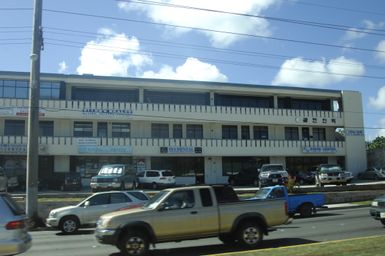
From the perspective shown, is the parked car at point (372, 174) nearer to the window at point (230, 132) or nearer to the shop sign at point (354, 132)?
the shop sign at point (354, 132)

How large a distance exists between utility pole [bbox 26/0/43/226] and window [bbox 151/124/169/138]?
93.3 ft

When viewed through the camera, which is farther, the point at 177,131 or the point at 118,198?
the point at 177,131

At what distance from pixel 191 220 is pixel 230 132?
1633 inches

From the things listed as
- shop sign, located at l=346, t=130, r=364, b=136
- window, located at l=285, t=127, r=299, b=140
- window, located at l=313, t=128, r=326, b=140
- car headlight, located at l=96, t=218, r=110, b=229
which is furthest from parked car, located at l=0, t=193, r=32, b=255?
shop sign, located at l=346, t=130, r=364, b=136

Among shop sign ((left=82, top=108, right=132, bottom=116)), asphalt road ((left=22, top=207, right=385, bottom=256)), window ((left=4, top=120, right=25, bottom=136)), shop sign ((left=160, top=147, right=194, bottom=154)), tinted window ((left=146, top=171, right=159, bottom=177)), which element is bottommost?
asphalt road ((left=22, top=207, right=385, bottom=256))

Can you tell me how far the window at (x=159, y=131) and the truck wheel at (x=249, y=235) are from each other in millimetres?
37611

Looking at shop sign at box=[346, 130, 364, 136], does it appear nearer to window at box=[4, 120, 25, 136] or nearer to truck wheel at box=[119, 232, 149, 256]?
window at box=[4, 120, 25, 136]

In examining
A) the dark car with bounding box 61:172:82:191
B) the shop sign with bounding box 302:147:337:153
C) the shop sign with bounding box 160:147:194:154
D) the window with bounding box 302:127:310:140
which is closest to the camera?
the dark car with bounding box 61:172:82:191

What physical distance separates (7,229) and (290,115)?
48.1m

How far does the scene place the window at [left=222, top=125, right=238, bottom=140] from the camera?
53.6m

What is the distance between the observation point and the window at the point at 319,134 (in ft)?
192

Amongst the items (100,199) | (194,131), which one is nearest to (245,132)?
(194,131)

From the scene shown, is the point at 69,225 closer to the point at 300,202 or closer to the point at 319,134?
the point at 300,202

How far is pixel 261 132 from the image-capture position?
55406 millimetres
